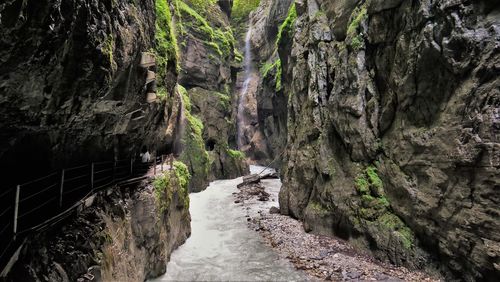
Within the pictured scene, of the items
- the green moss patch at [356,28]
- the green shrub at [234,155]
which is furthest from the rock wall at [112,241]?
the green shrub at [234,155]

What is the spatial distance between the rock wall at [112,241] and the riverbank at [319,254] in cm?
536

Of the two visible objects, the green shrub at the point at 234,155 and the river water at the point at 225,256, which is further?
the green shrub at the point at 234,155

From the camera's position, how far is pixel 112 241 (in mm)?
8586

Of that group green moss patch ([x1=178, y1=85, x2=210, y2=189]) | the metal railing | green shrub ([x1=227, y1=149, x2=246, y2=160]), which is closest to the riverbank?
the metal railing

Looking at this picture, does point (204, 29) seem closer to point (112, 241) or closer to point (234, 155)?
point (234, 155)

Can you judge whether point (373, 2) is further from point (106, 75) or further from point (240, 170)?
point (240, 170)

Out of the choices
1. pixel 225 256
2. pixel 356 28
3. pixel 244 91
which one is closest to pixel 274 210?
pixel 225 256

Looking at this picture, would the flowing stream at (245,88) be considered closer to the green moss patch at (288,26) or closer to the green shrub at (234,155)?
the green shrub at (234,155)

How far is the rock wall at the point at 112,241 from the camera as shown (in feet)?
19.9

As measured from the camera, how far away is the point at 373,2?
576 inches

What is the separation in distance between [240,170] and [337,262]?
29387 mm

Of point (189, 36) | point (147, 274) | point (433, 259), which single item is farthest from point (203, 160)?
point (433, 259)

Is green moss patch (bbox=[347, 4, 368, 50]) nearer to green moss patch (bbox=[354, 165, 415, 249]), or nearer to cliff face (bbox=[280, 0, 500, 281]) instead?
cliff face (bbox=[280, 0, 500, 281])

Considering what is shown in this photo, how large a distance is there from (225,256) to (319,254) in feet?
14.0
